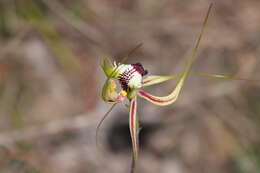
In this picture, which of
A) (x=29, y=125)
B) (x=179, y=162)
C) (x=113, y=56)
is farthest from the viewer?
(x=113, y=56)

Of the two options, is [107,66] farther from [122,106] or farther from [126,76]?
[122,106]

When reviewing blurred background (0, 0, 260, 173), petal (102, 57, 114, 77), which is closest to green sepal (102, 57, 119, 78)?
petal (102, 57, 114, 77)

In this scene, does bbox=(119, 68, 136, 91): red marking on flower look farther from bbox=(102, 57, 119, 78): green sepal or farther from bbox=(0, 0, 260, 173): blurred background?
bbox=(0, 0, 260, 173): blurred background

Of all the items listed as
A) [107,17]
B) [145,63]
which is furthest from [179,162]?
[107,17]

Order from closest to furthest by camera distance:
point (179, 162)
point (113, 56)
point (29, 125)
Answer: point (29, 125), point (179, 162), point (113, 56)

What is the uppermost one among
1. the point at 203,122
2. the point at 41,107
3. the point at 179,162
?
the point at 41,107

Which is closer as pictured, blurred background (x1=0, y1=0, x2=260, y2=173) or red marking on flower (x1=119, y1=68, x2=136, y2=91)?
A: red marking on flower (x1=119, y1=68, x2=136, y2=91)

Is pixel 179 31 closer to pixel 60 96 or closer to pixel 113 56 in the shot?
pixel 113 56

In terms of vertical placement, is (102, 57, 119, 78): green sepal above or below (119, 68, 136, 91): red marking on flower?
above

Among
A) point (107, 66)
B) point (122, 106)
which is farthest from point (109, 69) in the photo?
point (122, 106)
